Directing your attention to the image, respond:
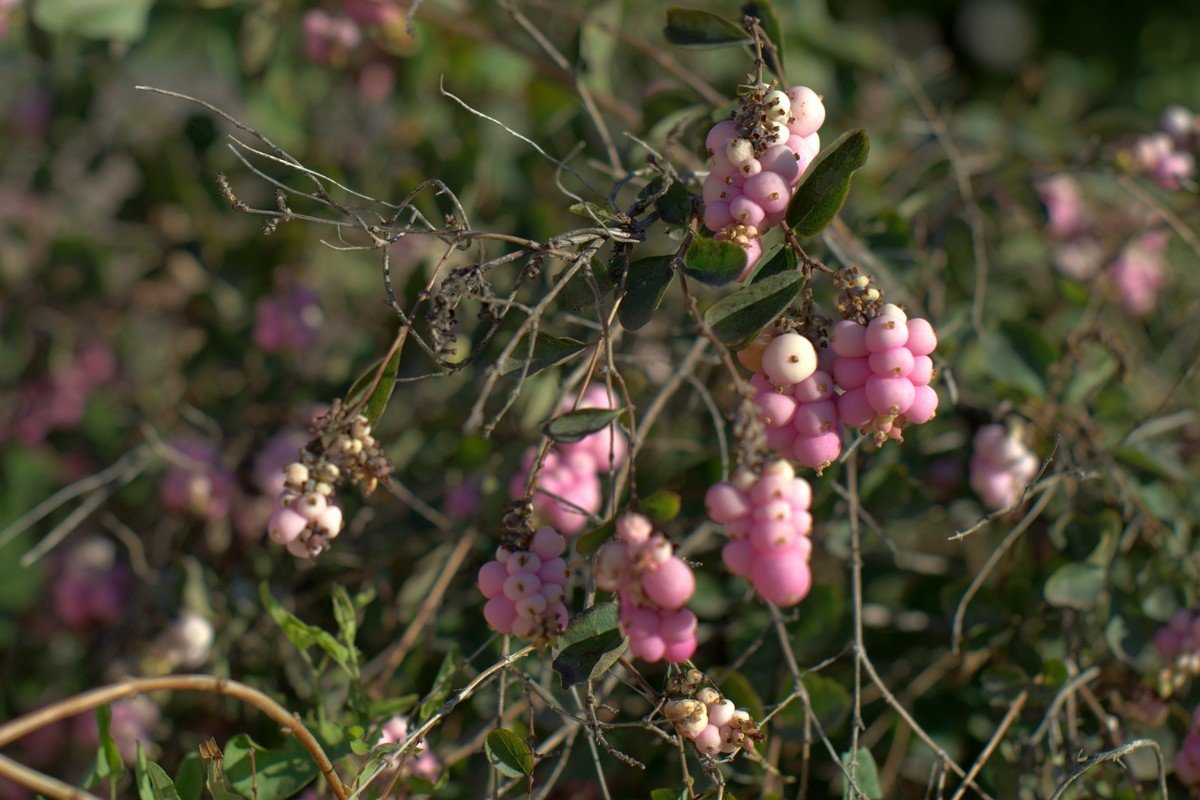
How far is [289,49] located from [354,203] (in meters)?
0.26

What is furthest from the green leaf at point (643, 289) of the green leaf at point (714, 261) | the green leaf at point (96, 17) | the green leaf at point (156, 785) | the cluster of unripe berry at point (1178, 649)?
the green leaf at point (96, 17)

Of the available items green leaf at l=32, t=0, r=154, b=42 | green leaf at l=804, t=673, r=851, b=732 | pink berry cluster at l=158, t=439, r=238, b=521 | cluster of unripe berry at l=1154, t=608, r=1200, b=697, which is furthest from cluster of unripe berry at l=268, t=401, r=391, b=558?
green leaf at l=32, t=0, r=154, b=42

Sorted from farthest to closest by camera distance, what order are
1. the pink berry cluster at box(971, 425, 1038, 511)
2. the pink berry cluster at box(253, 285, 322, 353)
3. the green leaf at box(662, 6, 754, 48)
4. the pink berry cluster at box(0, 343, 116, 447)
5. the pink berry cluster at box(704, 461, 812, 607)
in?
the pink berry cluster at box(0, 343, 116, 447) < the pink berry cluster at box(253, 285, 322, 353) < the pink berry cluster at box(971, 425, 1038, 511) < the green leaf at box(662, 6, 754, 48) < the pink berry cluster at box(704, 461, 812, 607)

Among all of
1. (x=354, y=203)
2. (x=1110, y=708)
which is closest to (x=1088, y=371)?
(x=1110, y=708)

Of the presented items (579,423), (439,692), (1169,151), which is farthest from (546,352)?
(1169,151)

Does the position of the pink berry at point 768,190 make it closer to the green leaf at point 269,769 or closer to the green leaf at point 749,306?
the green leaf at point 749,306

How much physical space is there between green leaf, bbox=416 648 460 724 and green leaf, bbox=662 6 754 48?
558mm

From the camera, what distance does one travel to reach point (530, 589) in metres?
0.68

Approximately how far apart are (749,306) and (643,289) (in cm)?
8

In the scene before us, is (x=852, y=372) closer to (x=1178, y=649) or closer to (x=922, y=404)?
(x=922, y=404)

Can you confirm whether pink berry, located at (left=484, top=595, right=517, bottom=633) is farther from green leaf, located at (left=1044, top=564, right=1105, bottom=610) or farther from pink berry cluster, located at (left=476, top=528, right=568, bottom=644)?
green leaf, located at (left=1044, top=564, right=1105, bottom=610)

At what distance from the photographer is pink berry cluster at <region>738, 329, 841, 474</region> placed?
65 centimetres

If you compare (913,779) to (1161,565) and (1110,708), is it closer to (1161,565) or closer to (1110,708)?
(1110,708)

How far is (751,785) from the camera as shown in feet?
3.09
